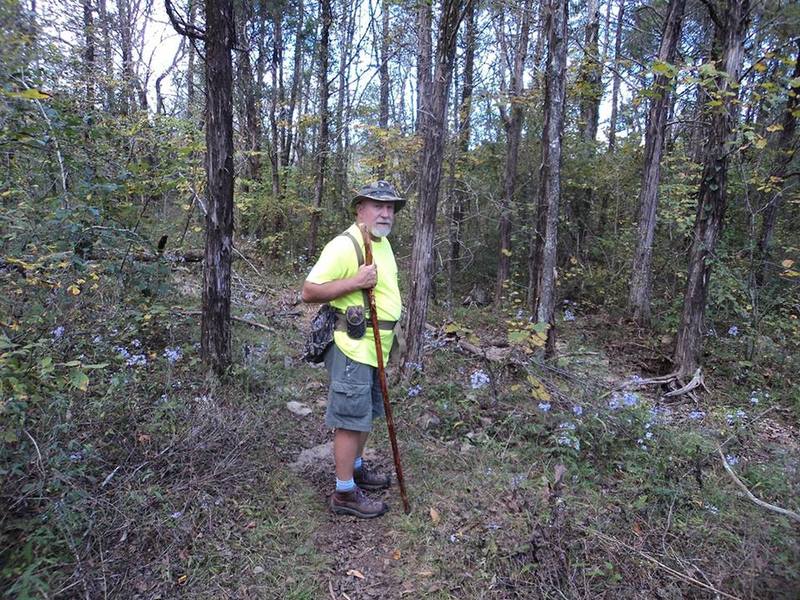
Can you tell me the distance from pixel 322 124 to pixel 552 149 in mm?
8151

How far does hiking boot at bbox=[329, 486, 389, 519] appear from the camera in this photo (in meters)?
3.18

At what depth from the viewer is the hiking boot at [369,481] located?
354 centimetres

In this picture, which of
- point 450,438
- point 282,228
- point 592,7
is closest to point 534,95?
point 592,7

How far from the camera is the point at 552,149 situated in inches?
219

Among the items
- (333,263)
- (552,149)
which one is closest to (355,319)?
(333,263)

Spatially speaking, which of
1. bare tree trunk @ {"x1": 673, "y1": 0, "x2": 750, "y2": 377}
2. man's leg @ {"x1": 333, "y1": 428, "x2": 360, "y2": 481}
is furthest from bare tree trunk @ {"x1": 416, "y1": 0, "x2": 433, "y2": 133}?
man's leg @ {"x1": 333, "y1": 428, "x2": 360, "y2": 481}

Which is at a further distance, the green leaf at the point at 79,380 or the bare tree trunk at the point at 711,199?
the bare tree trunk at the point at 711,199

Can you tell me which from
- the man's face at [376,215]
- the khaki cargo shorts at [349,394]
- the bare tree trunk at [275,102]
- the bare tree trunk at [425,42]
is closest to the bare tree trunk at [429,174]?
the bare tree trunk at [425,42]

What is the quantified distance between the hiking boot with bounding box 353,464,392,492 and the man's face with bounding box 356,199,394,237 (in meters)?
1.81

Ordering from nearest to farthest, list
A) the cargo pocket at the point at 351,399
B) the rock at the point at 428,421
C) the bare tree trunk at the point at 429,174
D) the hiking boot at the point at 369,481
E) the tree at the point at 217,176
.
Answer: the cargo pocket at the point at 351,399 < the hiking boot at the point at 369,481 < the tree at the point at 217,176 < the rock at the point at 428,421 < the bare tree trunk at the point at 429,174

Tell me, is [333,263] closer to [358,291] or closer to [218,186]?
[358,291]

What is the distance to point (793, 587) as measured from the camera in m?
2.06

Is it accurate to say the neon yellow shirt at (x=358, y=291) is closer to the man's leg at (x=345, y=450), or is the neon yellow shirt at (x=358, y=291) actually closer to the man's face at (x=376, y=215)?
the man's face at (x=376, y=215)

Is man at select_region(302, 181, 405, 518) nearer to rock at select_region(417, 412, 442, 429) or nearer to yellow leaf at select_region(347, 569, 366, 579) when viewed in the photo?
yellow leaf at select_region(347, 569, 366, 579)
